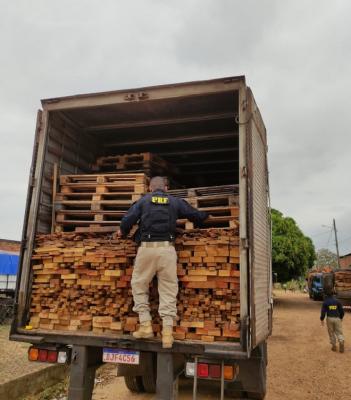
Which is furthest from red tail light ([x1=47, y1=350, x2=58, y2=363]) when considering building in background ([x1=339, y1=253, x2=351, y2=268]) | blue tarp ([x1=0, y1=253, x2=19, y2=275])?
building in background ([x1=339, y1=253, x2=351, y2=268])

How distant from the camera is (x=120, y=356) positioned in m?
3.64

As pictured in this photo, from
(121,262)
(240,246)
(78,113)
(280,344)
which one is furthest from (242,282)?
(280,344)

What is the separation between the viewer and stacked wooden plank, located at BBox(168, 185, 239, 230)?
4192mm

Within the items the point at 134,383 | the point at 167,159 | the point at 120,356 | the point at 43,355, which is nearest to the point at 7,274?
the point at 167,159

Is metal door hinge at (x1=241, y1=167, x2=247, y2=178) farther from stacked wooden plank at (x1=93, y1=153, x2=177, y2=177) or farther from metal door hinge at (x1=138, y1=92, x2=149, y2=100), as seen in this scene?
stacked wooden plank at (x1=93, y1=153, x2=177, y2=177)

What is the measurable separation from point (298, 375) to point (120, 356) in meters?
5.06

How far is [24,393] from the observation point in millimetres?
5617

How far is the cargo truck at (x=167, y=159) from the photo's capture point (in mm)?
3492

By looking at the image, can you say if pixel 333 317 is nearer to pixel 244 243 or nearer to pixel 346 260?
pixel 244 243

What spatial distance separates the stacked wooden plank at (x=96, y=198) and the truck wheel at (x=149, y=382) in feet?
6.81

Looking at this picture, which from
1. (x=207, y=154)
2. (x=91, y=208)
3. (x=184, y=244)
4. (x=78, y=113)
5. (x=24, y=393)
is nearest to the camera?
(x=184, y=244)

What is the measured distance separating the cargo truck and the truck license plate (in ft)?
0.06

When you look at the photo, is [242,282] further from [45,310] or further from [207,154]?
[207,154]

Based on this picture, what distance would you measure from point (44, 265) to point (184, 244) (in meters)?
1.58
